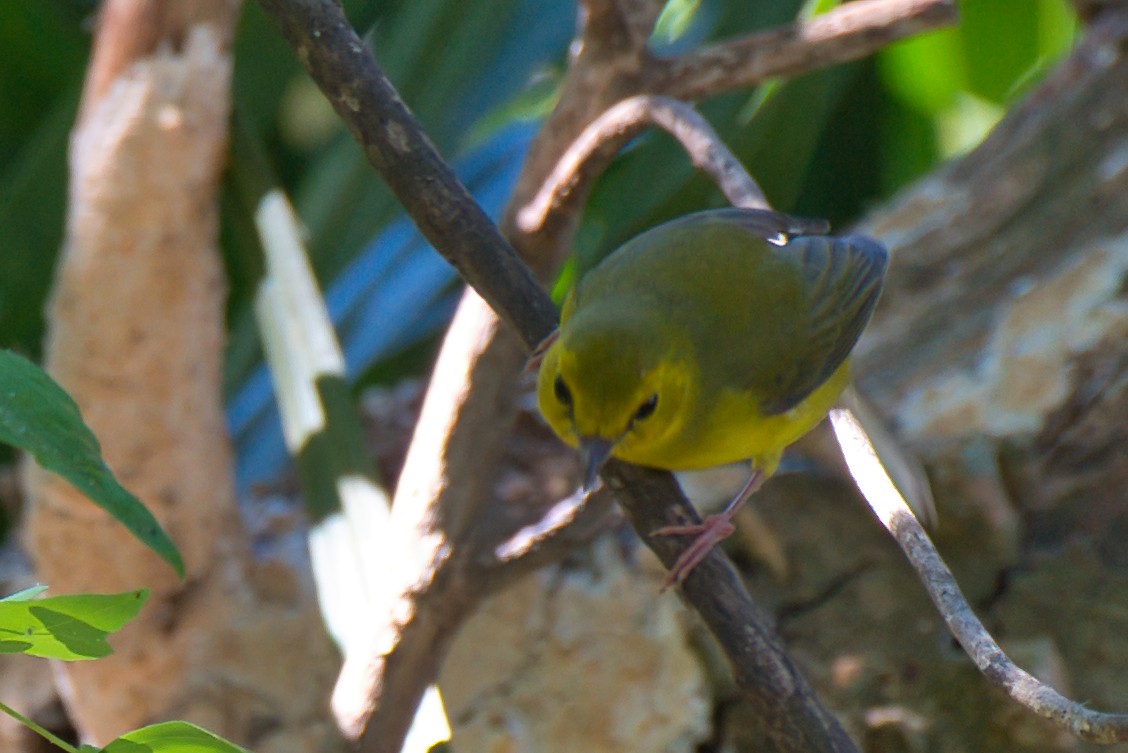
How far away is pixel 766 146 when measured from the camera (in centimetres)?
280

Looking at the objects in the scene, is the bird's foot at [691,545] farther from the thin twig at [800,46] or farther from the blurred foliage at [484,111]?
the blurred foliage at [484,111]

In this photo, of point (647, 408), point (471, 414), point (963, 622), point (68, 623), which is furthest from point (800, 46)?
point (68, 623)

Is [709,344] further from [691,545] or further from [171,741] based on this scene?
[171,741]

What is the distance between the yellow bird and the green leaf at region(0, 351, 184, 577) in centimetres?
63

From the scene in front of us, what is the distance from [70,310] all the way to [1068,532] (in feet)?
6.05

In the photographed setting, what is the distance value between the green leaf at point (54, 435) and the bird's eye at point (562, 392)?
26.3 inches

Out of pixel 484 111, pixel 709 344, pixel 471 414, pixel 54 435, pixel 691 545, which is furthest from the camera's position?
pixel 484 111

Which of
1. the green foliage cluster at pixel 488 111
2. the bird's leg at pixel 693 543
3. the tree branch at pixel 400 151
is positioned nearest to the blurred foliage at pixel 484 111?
the green foliage cluster at pixel 488 111

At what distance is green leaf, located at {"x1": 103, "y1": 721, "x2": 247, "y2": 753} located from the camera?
86cm

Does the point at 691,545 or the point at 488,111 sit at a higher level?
the point at 691,545

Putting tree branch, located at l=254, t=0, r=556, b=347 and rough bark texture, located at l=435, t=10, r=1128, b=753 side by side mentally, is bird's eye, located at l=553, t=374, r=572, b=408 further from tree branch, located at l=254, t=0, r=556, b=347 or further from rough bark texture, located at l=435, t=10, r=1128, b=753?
rough bark texture, located at l=435, t=10, r=1128, b=753

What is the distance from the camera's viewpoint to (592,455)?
1.56 m

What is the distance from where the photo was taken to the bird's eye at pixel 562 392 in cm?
161

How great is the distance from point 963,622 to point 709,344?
0.78 m
